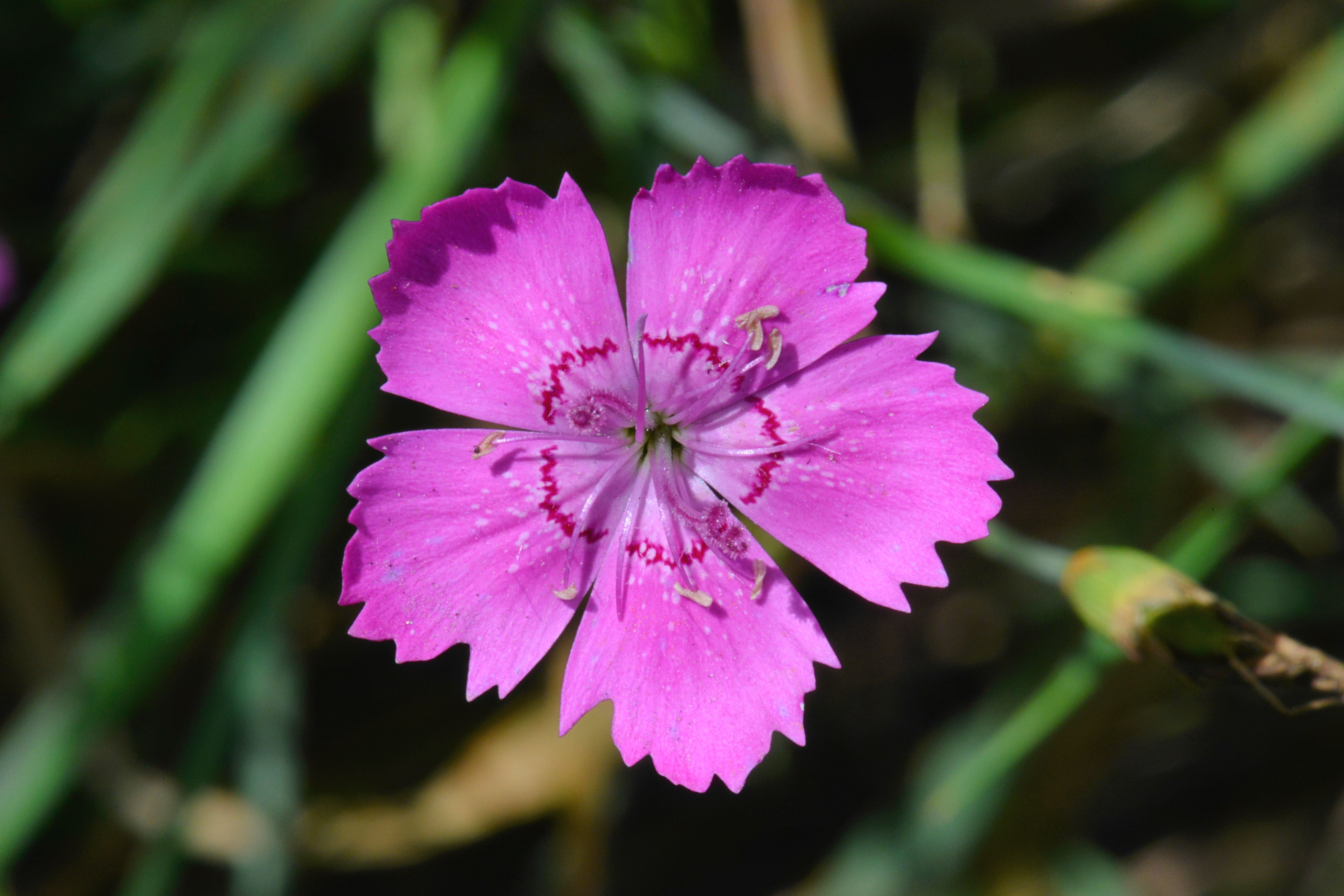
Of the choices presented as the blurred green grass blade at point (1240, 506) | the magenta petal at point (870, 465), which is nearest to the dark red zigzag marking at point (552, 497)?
the magenta petal at point (870, 465)

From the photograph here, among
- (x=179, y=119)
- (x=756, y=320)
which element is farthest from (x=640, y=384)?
(x=179, y=119)

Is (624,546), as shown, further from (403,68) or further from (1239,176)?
(1239,176)

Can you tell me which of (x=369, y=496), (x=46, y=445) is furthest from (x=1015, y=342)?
(x=46, y=445)

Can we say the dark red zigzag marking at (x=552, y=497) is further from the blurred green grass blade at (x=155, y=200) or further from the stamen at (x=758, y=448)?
the blurred green grass blade at (x=155, y=200)

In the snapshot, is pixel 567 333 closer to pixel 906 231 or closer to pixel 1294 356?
pixel 906 231

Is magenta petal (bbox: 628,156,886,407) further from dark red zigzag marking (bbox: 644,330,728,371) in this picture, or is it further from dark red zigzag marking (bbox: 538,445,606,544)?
dark red zigzag marking (bbox: 538,445,606,544)

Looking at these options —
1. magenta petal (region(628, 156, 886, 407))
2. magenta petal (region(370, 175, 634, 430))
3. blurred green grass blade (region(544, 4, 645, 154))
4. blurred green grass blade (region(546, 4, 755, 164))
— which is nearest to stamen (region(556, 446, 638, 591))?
magenta petal (region(370, 175, 634, 430))
